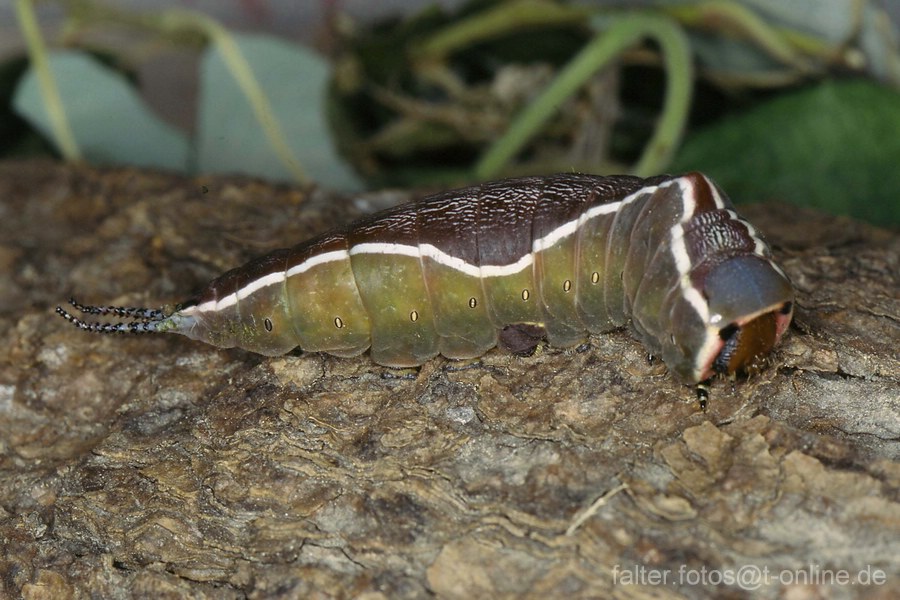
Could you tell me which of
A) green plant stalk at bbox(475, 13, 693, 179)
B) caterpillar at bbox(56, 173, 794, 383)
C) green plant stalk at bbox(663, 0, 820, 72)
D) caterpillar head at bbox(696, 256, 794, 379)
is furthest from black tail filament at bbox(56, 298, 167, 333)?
green plant stalk at bbox(663, 0, 820, 72)

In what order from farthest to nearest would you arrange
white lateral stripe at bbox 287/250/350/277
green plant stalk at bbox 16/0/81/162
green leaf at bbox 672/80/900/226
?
1. green plant stalk at bbox 16/0/81/162
2. green leaf at bbox 672/80/900/226
3. white lateral stripe at bbox 287/250/350/277

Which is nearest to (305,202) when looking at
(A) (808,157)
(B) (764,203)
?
(B) (764,203)

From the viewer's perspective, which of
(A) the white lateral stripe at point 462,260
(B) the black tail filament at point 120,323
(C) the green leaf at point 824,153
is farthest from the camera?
(C) the green leaf at point 824,153

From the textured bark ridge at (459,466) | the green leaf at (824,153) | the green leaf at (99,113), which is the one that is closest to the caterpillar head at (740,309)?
the textured bark ridge at (459,466)

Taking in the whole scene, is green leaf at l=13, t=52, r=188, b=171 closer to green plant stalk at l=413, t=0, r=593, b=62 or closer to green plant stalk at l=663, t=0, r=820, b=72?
green plant stalk at l=413, t=0, r=593, b=62

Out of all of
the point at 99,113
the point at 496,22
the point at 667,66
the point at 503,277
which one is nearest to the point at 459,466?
the point at 503,277

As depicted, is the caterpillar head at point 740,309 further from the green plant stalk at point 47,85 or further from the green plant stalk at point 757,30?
the green plant stalk at point 47,85
